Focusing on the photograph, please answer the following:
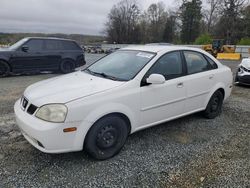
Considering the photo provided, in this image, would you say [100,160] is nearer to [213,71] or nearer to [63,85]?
[63,85]

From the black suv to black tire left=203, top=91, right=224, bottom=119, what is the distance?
7.89 meters

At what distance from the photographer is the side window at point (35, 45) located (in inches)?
416

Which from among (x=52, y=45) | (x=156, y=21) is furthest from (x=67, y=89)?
(x=156, y=21)

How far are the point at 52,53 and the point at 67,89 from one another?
8196 mm

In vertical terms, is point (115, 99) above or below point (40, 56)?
above

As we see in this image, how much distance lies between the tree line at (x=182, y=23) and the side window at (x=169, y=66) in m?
39.9

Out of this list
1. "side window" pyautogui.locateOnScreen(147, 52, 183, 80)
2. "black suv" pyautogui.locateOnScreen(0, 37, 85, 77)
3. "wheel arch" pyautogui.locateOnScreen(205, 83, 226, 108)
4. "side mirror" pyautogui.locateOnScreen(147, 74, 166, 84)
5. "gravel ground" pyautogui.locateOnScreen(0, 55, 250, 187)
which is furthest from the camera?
"black suv" pyautogui.locateOnScreen(0, 37, 85, 77)

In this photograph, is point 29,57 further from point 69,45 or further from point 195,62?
point 195,62

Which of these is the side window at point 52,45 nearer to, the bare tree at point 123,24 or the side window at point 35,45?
the side window at point 35,45

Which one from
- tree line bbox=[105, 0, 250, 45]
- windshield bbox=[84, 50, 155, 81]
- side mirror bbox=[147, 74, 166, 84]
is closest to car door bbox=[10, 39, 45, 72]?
windshield bbox=[84, 50, 155, 81]

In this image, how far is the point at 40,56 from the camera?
1071 centimetres

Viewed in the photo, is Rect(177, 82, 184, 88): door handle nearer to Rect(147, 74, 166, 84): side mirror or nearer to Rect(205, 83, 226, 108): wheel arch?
Rect(147, 74, 166, 84): side mirror

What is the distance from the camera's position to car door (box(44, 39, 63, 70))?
11.0 meters

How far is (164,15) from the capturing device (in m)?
75.4
